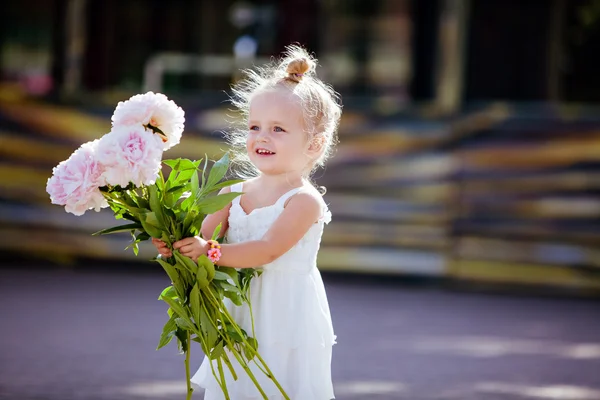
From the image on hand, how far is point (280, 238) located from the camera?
3217 mm

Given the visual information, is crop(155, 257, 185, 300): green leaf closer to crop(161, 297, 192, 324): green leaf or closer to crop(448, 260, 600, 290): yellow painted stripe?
crop(161, 297, 192, 324): green leaf

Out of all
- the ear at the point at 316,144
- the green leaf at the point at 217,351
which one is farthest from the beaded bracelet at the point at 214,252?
the ear at the point at 316,144

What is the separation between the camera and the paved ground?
5031 millimetres

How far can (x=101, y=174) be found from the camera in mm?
2967

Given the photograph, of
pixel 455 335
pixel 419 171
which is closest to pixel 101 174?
pixel 455 335

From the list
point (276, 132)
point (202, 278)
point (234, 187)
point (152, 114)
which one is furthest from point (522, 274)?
point (152, 114)

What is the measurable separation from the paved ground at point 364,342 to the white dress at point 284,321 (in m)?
1.53

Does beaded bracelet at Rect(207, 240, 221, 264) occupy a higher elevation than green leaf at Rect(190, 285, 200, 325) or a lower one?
higher

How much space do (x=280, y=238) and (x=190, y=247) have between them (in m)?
0.30

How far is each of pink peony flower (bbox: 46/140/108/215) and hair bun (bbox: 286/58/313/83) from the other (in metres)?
0.67

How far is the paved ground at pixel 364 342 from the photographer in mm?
5031

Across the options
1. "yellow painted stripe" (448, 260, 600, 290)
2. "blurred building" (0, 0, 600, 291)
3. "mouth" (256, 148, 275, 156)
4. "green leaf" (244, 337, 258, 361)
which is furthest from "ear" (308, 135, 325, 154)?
"yellow painted stripe" (448, 260, 600, 290)

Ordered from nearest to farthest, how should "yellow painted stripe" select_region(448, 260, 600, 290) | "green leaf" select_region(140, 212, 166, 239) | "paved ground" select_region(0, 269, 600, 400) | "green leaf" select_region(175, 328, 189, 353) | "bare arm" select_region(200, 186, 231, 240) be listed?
"green leaf" select_region(140, 212, 166, 239)
"green leaf" select_region(175, 328, 189, 353)
"bare arm" select_region(200, 186, 231, 240)
"paved ground" select_region(0, 269, 600, 400)
"yellow painted stripe" select_region(448, 260, 600, 290)

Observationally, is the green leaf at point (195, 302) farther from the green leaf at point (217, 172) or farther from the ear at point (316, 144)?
the ear at point (316, 144)
